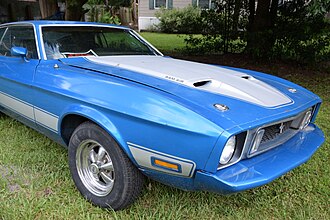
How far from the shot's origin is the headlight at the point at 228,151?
1916 mm

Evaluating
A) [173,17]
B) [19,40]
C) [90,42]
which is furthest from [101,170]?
[173,17]

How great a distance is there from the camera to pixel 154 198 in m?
2.55

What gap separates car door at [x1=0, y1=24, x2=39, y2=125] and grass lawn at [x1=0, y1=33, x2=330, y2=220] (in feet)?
1.54

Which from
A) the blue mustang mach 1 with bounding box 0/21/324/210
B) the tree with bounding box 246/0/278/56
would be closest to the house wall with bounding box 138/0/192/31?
the tree with bounding box 246/0/278/56

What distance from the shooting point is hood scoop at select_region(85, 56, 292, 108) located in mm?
2322

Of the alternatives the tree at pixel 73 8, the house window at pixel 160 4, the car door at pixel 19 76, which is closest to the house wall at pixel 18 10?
the tree at pixel 73 8

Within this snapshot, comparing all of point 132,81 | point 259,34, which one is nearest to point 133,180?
point 132,81

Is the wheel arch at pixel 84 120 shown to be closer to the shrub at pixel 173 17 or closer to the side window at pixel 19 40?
the side window at pixel 19 40

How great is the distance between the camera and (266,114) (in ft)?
6.77

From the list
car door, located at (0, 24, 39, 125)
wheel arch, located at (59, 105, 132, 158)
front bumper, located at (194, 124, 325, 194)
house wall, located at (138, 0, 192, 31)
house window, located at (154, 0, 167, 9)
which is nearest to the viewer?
front bumper, located at (194, 124, 325, 194)

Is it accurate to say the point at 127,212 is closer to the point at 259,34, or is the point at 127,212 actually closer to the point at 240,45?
the point at 259,34

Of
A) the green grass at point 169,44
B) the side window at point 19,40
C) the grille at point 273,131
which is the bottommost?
the green grass at point 169,44

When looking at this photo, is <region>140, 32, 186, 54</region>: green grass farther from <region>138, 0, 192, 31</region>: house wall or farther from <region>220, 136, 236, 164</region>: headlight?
<region>220, 136, 236, 164</region>: headlight

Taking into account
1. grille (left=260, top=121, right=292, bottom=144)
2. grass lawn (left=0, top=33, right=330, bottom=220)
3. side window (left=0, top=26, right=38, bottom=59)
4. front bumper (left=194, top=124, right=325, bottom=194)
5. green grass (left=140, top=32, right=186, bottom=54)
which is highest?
side window (left=0, top=26, right=38, bottom=59)
